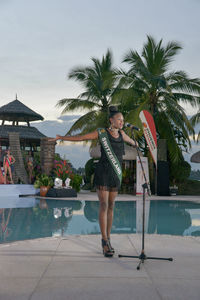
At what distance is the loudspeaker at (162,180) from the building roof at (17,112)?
547 inches

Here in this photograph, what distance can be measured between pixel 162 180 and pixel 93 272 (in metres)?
15.3

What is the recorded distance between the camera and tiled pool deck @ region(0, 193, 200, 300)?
3025 mm

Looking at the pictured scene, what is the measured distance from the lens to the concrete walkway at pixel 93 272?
3023 millimetres

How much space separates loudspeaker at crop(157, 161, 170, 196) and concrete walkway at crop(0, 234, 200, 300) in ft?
43.7

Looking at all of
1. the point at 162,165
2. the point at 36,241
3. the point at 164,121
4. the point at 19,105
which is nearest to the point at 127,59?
the point at 164,121

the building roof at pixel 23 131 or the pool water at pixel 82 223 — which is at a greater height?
the building roof at pixel 23 131

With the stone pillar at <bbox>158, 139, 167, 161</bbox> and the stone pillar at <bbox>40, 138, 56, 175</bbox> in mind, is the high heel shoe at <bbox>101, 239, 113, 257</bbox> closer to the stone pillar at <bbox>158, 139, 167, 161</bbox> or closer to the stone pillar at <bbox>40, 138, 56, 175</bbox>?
the stone pillar at <bbox>40, 138, 56, 175</bbox>

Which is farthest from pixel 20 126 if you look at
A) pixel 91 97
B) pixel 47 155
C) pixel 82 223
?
pixel 82 223

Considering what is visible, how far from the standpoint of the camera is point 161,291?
310 centimetres

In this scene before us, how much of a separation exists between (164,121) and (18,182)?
8.70 metres

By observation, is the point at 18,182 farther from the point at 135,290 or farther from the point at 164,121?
the point at 135,290

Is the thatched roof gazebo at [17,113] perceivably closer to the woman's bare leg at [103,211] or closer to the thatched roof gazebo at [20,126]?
the thatched roof gazebo at [20,126]

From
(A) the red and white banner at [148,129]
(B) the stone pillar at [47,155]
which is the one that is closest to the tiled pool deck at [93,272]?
(A) the red and white banner at [148,129]

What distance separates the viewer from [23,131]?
29188 mm
